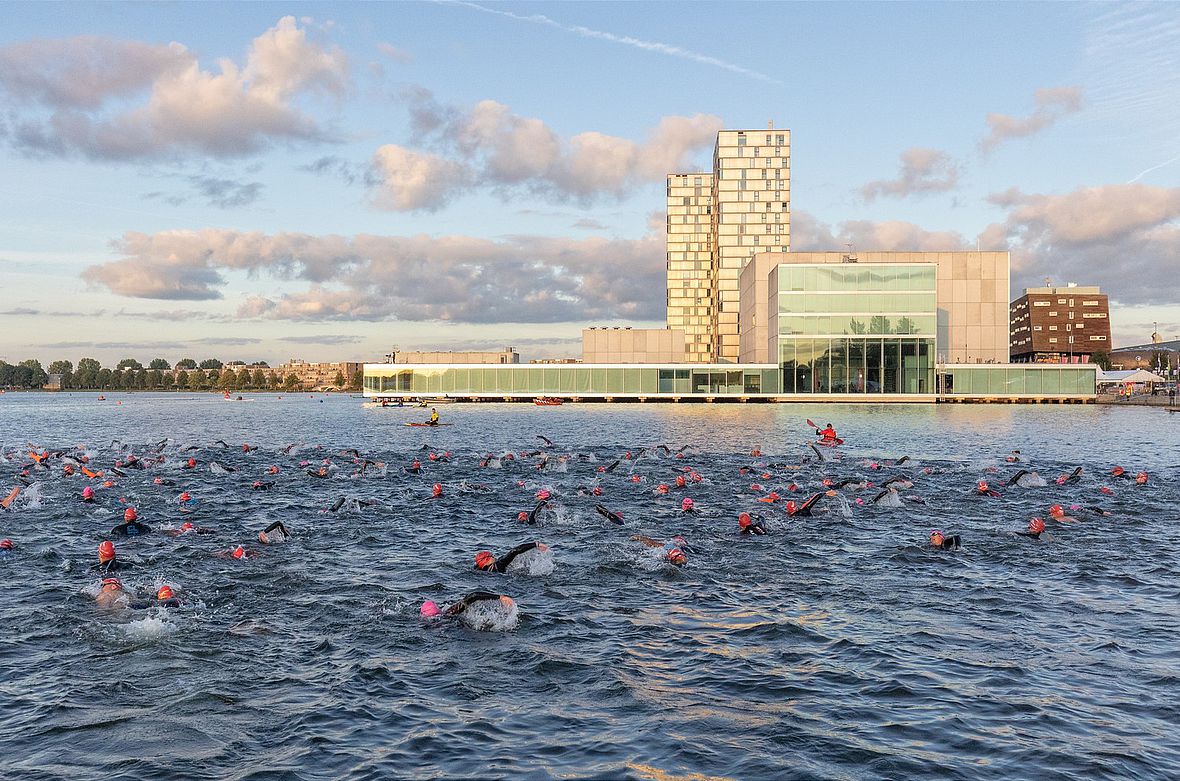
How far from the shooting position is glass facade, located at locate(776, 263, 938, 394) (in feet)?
356

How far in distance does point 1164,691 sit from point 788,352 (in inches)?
4012

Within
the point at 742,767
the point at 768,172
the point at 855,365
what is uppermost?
the point at 768,172

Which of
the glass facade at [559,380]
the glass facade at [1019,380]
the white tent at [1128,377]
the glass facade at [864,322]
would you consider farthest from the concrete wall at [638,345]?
the white tent at [1128,377]

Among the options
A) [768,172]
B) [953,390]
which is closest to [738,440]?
[953,390]

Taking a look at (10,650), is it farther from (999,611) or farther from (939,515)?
(939,515)

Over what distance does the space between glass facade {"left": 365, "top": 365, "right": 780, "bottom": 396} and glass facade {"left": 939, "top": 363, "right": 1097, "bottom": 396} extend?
32.6 meters

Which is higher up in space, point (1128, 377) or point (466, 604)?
point (1128, 377)

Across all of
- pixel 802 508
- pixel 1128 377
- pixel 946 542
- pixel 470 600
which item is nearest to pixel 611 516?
pixel 802 508

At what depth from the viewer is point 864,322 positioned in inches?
4279

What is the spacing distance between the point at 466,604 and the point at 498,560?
11.8ft

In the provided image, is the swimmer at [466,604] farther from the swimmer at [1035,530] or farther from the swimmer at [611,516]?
the swimmer at [1035,530]

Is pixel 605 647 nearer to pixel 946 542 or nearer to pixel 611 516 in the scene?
pixel 611 516

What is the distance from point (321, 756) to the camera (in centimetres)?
978

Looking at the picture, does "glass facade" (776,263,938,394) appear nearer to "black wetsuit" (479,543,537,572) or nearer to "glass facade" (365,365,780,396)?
"glass facade" (365,365,780,396)
